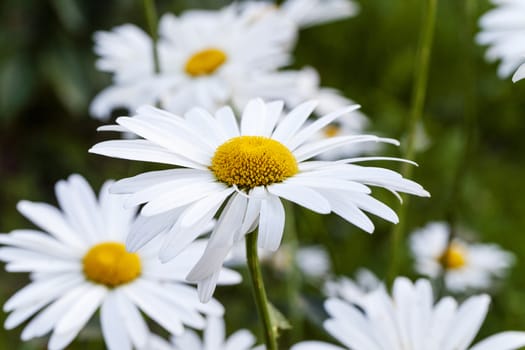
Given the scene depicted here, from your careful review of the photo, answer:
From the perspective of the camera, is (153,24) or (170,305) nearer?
(170,305)

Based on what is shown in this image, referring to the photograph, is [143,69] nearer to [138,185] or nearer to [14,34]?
[138,185]

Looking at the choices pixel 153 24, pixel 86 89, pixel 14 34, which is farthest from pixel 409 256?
pixel 14 34

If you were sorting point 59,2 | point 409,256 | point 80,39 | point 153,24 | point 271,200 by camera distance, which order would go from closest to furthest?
point 271,200 < point 153,24 < point 409,256 < point 59,2 < point 80,39

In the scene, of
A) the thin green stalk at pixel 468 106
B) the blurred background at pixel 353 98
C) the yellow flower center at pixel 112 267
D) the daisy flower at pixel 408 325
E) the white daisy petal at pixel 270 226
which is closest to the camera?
the white daisy petal at pixel 270 226

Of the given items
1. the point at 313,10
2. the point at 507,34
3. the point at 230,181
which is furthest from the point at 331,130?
the point at 230,181

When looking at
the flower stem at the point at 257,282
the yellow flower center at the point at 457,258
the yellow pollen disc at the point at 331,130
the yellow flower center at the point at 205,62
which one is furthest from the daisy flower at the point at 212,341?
the yellow pollen disc at the point at 331,130

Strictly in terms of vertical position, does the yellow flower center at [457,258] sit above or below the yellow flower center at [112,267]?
below

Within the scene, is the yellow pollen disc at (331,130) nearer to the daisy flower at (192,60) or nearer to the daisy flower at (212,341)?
the daisy flower at (192,60)
